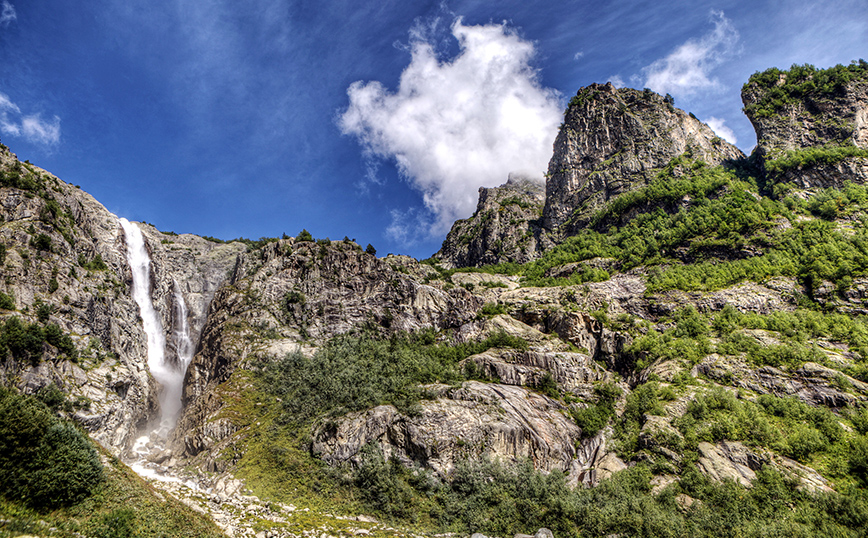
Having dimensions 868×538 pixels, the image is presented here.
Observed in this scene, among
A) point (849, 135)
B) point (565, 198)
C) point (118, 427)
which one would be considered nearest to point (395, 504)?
point (118, 427)

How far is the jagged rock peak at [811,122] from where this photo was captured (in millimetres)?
74188

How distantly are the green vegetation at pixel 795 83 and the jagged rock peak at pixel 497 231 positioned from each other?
199ft

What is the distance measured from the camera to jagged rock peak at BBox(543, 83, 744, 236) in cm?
10356

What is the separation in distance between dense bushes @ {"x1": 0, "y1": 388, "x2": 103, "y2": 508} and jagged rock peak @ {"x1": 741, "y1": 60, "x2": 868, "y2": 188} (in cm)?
11019

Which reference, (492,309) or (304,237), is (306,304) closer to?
(304,237)

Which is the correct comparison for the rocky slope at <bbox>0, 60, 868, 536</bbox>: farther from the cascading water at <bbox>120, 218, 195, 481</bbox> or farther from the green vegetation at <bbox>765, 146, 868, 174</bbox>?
the green vegetation at <bbox>765, 146, 868, 174</bbox>

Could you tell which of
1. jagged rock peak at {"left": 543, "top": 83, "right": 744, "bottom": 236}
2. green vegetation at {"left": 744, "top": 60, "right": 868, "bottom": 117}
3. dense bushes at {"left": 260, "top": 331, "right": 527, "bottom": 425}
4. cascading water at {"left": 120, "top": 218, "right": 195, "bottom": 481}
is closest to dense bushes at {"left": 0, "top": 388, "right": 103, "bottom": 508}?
dense bushes at {"left": 260, "top": 331, "right": 527, "bottom": 425}

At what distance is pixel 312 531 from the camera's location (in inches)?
1097

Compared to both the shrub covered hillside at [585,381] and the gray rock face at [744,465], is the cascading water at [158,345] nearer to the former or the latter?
the shrub covered hillside at [585,381]

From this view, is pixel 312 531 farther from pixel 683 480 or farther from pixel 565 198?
pixel 565 198

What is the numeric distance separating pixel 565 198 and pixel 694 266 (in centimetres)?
5004

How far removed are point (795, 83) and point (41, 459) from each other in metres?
141

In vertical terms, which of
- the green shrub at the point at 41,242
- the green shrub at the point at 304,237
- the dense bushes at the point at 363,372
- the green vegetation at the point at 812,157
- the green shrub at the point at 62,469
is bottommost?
the green shrub at the point at 62,469

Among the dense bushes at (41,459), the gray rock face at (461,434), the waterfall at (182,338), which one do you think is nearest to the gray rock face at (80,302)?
the waterfall at (182,338)
